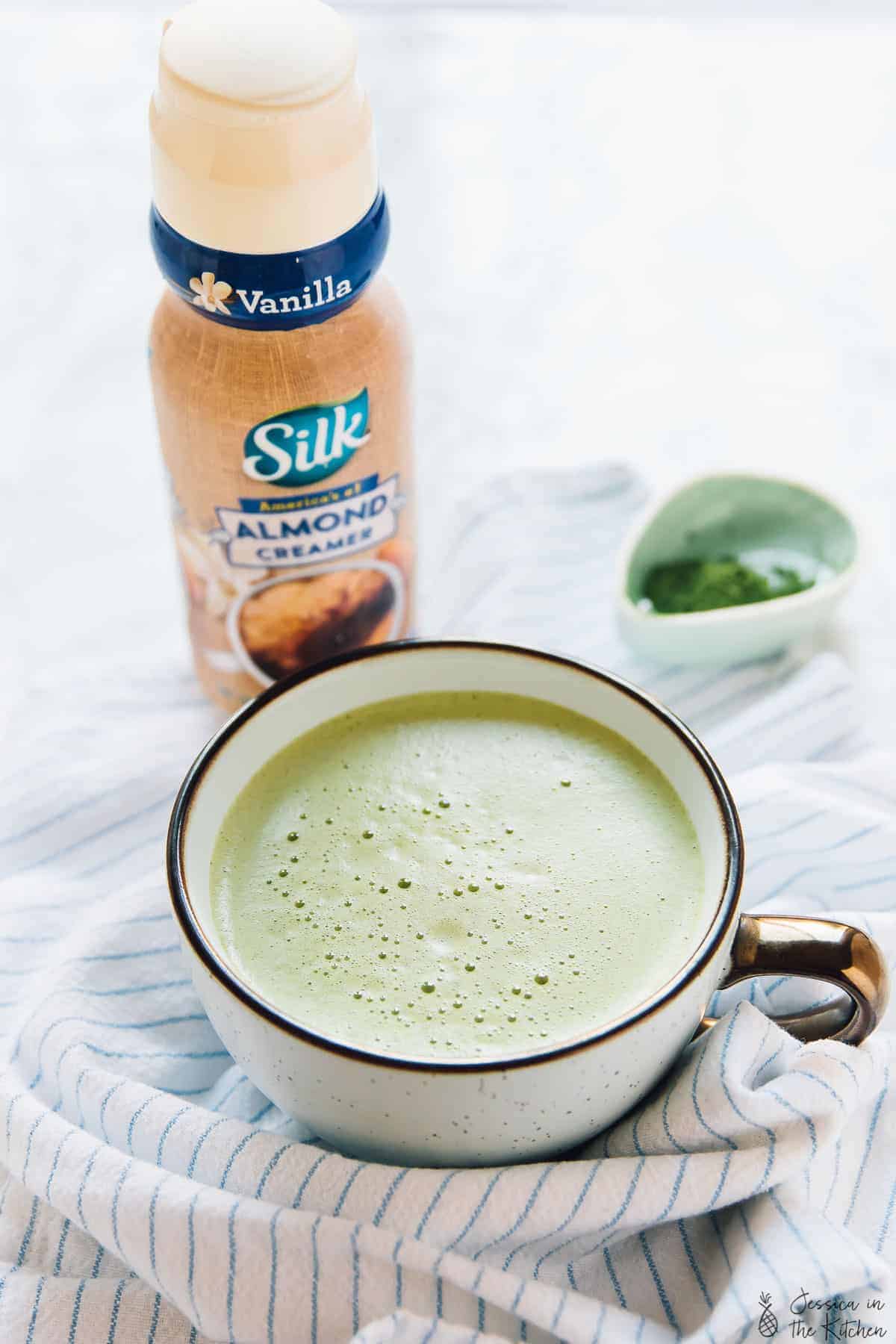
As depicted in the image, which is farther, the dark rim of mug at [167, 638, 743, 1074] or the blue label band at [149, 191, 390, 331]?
A: the blue label band at [149, 191, 390, 331]

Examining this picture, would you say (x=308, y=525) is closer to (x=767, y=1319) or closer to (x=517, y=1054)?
(x=517, y=1054)

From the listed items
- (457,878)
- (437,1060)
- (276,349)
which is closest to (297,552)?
(276,349)

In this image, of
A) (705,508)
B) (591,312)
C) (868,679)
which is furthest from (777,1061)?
(591,312)

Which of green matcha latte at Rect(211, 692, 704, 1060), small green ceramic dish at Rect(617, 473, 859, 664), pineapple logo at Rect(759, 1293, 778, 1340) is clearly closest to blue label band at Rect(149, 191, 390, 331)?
green matcha latte at Rect(211, 692, 704, 1060)

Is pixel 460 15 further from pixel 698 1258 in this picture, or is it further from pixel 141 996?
pixel 698 1258

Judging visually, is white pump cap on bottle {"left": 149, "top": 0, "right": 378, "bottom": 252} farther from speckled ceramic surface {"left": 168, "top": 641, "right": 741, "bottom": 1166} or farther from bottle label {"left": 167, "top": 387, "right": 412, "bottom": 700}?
speckled ceramic surface {"left": 168, "top": 641, "right": 741, "bottom": 1166}

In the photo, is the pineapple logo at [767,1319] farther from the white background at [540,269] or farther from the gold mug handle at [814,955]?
the white background at [540,269]
